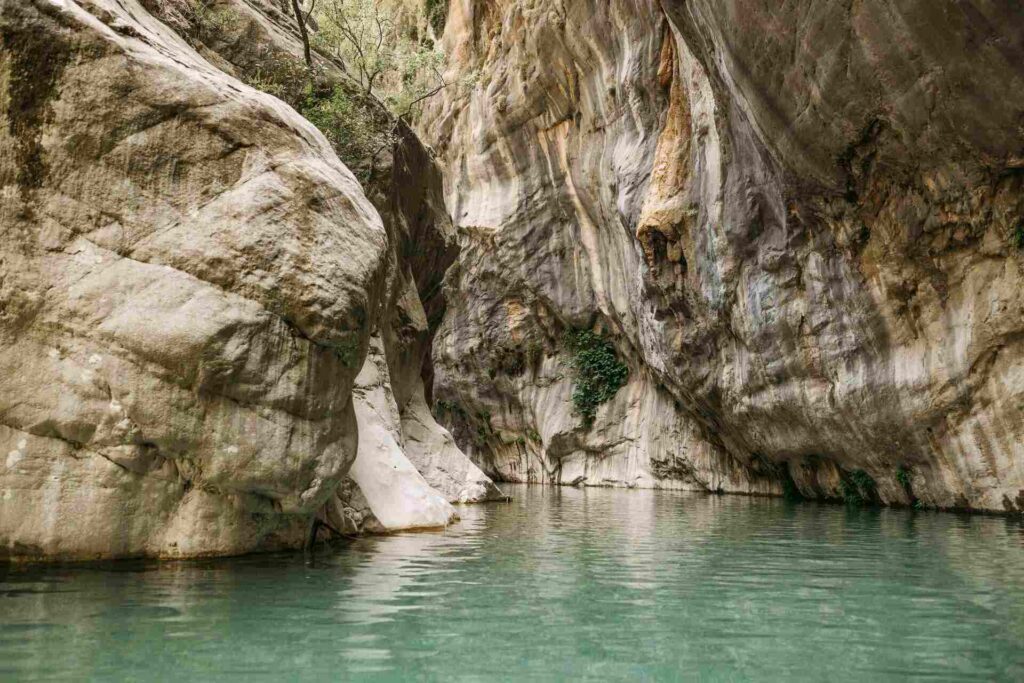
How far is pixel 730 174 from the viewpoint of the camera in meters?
19.4

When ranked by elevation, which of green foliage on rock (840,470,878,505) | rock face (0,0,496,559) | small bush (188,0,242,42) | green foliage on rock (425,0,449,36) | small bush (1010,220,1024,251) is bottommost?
green foliage on rock (840,470,878,505)

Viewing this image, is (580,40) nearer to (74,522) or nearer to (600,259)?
(600,259)

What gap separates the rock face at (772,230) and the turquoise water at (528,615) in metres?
6.49

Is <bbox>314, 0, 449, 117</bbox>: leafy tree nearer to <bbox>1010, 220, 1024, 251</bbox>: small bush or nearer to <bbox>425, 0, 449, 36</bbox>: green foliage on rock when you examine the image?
<bbox>1010, 220, 1024, 251</bbox>: small bush

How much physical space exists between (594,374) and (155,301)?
28.6m

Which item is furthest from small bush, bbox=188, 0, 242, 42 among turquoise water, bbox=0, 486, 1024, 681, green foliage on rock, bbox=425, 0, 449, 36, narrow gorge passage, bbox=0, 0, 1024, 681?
green foliage on rock, bbox=425, 0, 449, 36

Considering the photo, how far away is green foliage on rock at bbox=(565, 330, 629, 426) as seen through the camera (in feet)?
113

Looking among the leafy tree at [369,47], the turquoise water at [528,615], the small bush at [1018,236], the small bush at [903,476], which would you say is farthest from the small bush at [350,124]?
the small bush at [903,476]

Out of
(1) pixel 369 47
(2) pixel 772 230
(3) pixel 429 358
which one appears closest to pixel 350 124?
(1) pixel 369 47

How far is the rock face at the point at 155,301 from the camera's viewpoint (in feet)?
23.3

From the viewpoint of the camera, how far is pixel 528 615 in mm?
5484

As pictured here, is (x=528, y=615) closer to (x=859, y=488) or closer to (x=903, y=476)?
(x=903, y=476)

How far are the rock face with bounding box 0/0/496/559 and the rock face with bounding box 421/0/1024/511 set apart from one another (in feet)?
31.5

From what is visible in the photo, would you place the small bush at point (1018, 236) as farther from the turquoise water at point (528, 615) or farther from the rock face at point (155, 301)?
the rock face at point (155, 301)
